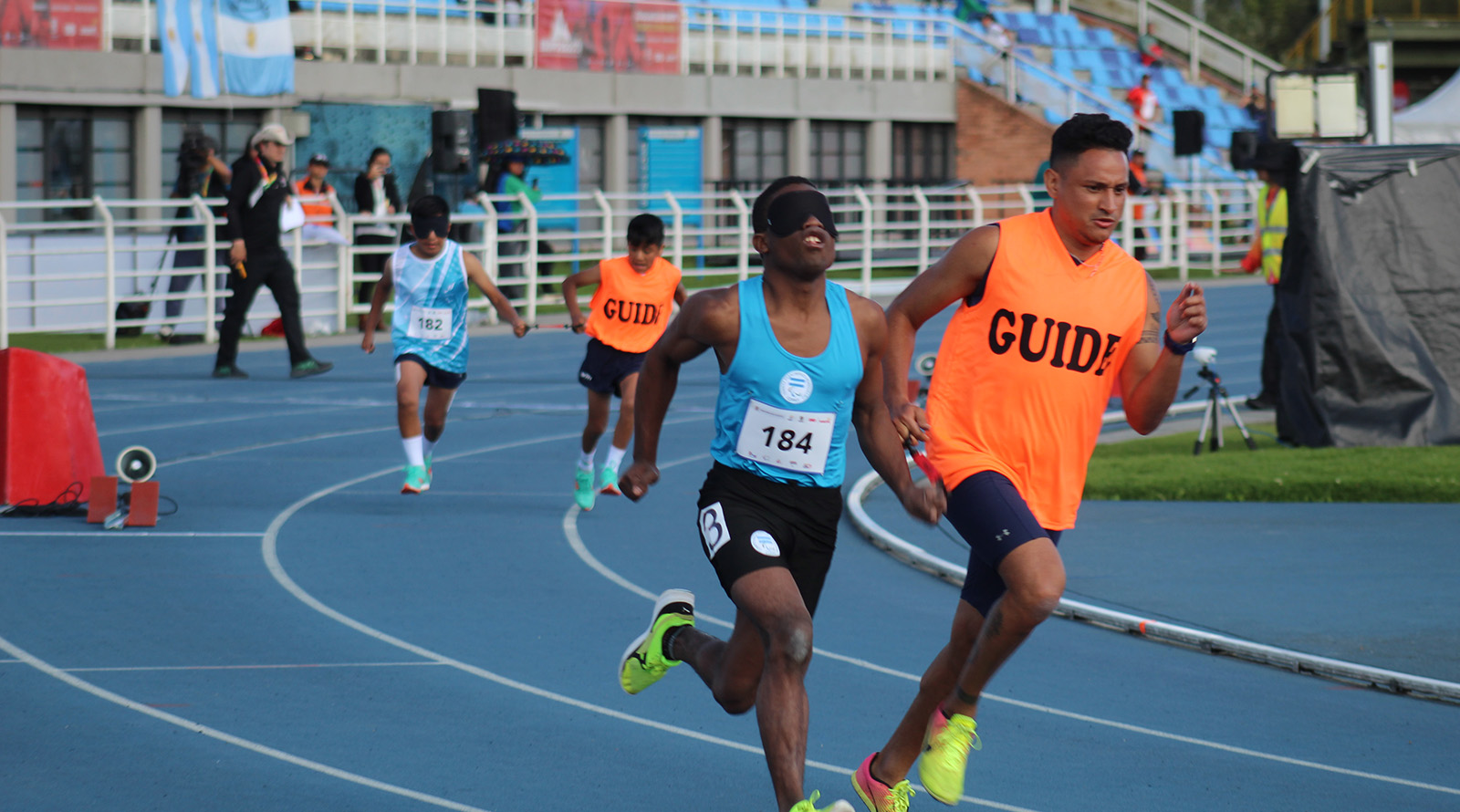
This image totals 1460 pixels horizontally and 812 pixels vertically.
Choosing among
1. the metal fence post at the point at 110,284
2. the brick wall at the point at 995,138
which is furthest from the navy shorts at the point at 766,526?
the brick wall at the point at 995,138

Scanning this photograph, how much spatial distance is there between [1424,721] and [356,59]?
26556mm

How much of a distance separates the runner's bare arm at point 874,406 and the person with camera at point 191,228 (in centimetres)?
1732

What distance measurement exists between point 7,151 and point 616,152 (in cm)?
1176

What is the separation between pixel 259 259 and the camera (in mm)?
Result: 18578

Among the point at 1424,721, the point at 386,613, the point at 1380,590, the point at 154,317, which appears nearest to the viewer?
the point at 1424,721

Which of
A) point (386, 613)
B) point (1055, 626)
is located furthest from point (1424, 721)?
point (386, 613)

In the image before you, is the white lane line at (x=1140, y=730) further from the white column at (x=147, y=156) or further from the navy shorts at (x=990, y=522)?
the white column at (x=147, y=156)

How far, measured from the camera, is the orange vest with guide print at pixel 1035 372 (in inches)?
207

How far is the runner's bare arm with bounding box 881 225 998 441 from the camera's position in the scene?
5.27 metres

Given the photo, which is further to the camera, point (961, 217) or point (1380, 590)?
point (961, 217)

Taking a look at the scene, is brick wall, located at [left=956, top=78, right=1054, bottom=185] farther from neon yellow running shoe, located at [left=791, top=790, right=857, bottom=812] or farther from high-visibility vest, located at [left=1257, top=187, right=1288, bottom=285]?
neon yellow running shoe, located at [left=791, top=790, right=857, bottom=812]

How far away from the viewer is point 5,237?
20531mm

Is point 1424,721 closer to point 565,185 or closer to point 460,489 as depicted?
point 460,489

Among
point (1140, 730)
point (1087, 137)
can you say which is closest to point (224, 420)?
point (1140, 730)
